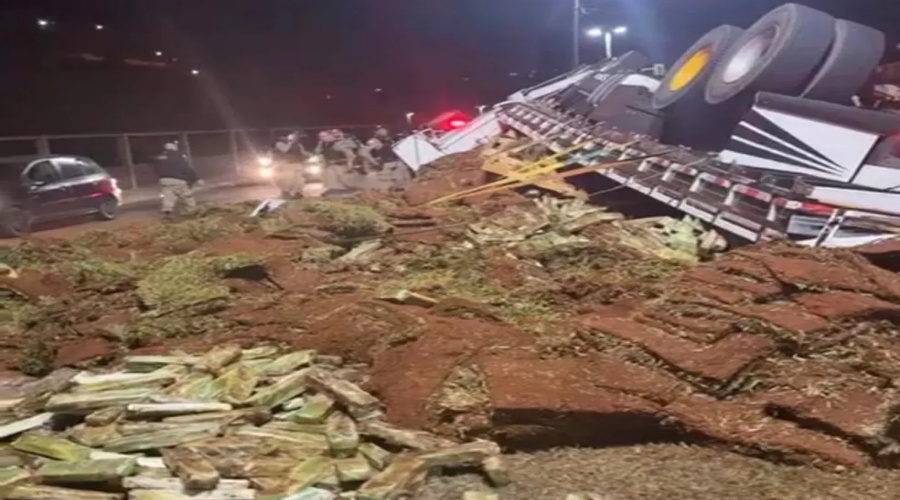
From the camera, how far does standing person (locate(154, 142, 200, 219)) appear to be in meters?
11.0

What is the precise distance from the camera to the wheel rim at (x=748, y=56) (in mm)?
7695

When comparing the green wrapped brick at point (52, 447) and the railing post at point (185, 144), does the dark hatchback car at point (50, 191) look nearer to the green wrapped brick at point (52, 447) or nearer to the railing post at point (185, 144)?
the railing post at point (185, 144)

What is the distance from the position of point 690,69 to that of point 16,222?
29.2 feet

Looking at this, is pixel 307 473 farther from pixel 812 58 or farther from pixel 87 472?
pixel 812 58

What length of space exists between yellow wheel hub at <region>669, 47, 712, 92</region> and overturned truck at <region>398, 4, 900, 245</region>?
0.02 metres

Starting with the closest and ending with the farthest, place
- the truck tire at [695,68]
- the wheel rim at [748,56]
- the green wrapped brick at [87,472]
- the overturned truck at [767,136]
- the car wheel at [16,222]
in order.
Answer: the green wrapped brick at [87,472] < the overturned truck at [767,136] < the wheel rim at [748,56] < the truck tire at [695,68] < the car wheel at [16,222]

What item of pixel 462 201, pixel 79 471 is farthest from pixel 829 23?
pixel 79 471

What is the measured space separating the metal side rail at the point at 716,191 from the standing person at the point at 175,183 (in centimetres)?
572

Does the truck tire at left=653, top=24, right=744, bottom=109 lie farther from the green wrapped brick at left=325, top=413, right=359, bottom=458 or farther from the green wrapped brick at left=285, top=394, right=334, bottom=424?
the green wrapped brick at left=325, top=413, right=359, bottom=458

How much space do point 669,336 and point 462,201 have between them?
5633 mm

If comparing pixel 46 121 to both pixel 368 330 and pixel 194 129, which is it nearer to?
pixel 194 129

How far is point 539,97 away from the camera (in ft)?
40.6

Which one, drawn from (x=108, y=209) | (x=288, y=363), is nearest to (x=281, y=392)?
(x=288, y=363)

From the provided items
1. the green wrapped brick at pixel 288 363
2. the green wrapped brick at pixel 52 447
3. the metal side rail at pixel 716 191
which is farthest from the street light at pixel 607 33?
the green wrapped brick at pixel 52 447
